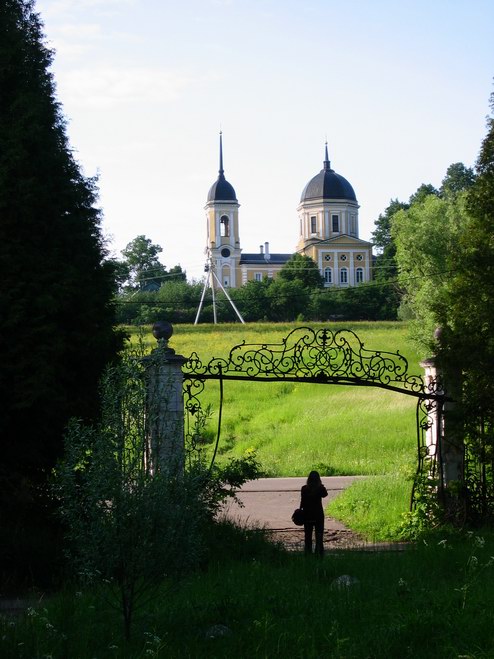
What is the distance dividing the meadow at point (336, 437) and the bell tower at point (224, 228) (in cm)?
7942

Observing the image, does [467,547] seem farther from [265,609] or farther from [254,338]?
[254,338]

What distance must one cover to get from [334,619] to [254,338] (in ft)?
124

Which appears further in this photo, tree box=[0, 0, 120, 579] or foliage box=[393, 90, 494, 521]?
foliage box=[393, 90, 494, 521]

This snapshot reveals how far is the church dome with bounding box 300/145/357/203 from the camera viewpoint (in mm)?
119312

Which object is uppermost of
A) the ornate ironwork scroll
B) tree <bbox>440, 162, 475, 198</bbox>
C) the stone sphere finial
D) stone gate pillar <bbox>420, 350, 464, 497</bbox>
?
tree <bbox>440, 162, 475, 198</bbox>

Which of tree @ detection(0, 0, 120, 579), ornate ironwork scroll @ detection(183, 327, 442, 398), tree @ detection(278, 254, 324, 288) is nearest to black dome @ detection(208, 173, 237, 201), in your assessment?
tree @ detection(278, 254, 324, 288)

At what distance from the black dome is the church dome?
9.73 metres

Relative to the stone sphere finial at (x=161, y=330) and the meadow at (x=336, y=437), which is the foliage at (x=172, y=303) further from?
the stone sphere finial at (x=161, y=330)

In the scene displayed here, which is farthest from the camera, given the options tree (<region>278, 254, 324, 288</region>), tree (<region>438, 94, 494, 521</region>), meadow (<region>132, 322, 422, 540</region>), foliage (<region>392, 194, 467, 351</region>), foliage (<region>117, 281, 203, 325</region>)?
tree (<region>278, 254, 324, 288</region>)

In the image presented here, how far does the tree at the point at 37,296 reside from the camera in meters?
9.23

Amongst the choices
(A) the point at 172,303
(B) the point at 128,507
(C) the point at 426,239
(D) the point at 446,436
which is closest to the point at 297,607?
(B) the point at 128,507

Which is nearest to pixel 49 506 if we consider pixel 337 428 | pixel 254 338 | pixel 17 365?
pixel 17 365

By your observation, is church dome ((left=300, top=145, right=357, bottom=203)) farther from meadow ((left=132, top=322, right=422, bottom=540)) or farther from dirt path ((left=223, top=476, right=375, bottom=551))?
dirt path ((left=223, top=476, right=375, bottom=551))

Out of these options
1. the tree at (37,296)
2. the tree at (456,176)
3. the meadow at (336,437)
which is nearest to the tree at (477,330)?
the meadow at (336,437)
